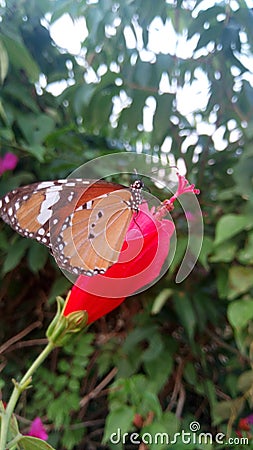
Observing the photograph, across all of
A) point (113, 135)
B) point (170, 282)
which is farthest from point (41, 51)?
point (170, 282)

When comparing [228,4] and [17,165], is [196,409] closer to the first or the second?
[17,165]

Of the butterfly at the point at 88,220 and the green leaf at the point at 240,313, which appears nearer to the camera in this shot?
the butterfly at the point at 88,220

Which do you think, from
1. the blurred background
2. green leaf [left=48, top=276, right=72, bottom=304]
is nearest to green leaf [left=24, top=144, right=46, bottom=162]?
the blurred background

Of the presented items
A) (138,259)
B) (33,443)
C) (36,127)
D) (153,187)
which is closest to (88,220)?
(138,259)

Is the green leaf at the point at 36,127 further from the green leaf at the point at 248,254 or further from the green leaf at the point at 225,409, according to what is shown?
the green leaf at the point at 225,409

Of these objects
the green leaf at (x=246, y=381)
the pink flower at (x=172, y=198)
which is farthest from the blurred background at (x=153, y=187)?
the pink flower at (x=172, y=198)

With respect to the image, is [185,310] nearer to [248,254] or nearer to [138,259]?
[248,254]
